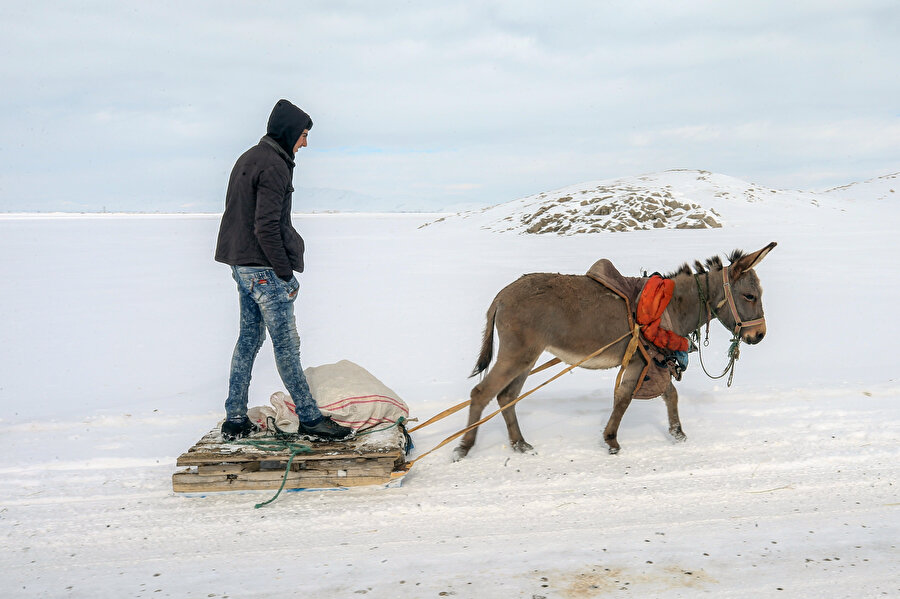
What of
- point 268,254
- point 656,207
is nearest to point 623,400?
point 268,254

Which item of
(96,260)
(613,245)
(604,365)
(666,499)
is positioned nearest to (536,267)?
(613,245)

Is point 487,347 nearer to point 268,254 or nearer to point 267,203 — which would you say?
point 268,254

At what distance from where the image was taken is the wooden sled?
16.3ft

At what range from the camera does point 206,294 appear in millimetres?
16781

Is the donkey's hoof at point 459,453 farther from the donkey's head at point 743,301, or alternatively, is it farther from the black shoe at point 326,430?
the donkey's head at point 743,301

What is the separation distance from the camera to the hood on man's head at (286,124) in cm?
523

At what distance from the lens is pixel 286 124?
17.1 ft

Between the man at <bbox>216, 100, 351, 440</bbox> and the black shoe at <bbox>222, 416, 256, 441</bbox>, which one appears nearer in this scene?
the man at <bbox>216, 100, 351, 440</bbox>

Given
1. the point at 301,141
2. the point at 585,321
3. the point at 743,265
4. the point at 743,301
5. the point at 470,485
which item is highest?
the point at 301,141

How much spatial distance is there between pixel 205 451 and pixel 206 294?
1260cm

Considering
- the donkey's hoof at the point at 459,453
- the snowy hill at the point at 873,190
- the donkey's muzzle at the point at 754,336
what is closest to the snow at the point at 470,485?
the donkey's hoof at the point at 459,453

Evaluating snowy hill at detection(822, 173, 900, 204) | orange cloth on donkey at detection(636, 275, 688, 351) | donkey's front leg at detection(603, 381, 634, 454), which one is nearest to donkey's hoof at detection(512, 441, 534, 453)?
donkey's front leg at detection(603, 381, 634, 454)

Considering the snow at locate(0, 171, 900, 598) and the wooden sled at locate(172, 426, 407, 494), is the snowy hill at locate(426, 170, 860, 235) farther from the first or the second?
the wooden sled at locate(172, 426, 407, 494)

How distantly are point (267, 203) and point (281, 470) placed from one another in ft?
7.06
